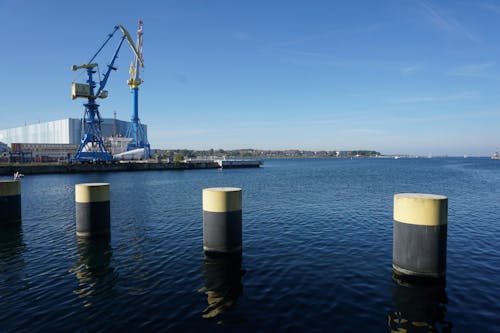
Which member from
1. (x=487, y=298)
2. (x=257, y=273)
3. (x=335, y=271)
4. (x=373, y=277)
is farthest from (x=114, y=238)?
(x=487, y=298)

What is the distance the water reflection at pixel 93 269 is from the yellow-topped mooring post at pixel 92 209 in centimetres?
44

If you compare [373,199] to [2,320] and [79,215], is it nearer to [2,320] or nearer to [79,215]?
[79,215]

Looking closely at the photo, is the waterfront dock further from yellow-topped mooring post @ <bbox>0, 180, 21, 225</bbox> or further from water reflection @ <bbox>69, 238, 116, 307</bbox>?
water reflection @ <bbox>69, 238, 116, 307</bbox>

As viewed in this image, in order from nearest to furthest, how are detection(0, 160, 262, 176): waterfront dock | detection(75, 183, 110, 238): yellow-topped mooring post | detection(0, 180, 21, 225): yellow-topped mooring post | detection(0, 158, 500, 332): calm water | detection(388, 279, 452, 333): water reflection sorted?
1. detection(388, 279, 452, 333): water reflection
2. detection(0, 158, 500, 332): calm water
3. detection(75, 183, 110, 238): yellow-topped mooring post
4. detection(0, 180, 21, 225): yellow-topped mooring post
5. detection(0, 160, 262, 176): waterfront dock

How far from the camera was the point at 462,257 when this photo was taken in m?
13.2

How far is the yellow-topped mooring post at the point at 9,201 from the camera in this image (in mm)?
18297

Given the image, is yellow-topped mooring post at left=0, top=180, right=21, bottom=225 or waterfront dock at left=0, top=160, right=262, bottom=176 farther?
waterfront dock at left=0, top=160, right=262, bottom=176

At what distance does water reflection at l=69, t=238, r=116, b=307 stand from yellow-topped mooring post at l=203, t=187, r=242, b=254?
3.68m

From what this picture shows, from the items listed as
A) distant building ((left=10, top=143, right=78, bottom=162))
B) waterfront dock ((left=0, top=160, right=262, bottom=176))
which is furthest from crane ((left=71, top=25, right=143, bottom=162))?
distant building ((left=10, top=143, right=78, bottom=162))

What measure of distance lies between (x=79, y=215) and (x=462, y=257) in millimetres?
16941

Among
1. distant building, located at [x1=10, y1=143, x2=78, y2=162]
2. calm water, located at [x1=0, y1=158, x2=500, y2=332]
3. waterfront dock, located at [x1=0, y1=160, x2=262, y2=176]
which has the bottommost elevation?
calm water, located at [x1=0, y1=158, x2=500, y2=332]

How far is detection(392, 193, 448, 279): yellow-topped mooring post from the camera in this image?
937 centimetres

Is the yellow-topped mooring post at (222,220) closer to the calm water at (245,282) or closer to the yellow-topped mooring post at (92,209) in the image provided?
the calm water at (245,282)

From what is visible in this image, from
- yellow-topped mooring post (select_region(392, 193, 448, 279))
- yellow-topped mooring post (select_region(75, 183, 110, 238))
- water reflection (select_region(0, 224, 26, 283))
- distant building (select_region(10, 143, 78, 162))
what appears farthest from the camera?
distant building (select_region(10, 143, 78, 162))
